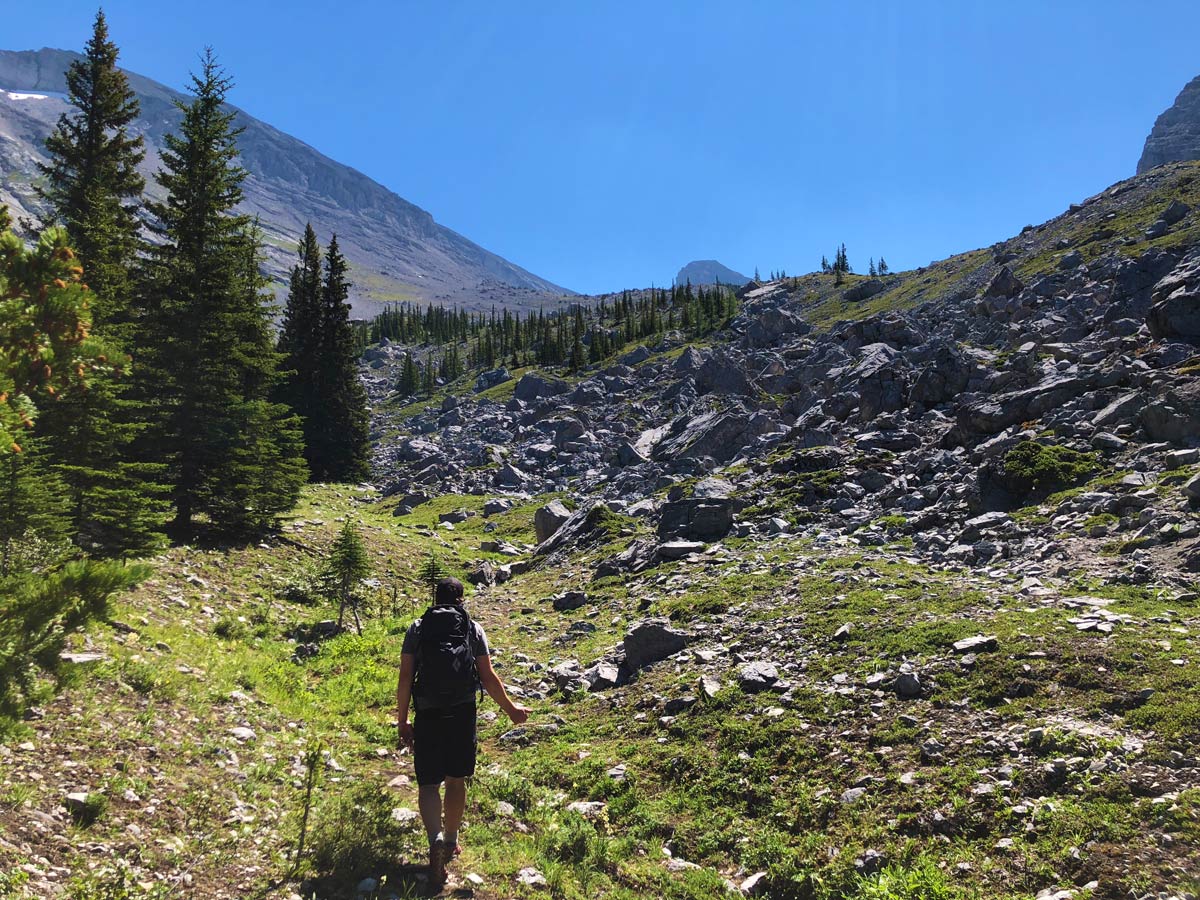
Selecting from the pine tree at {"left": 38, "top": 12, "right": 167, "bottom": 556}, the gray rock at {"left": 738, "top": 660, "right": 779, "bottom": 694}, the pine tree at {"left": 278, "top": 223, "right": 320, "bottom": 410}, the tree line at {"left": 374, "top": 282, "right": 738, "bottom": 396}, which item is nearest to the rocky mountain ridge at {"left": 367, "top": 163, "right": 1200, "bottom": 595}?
the gray rock at {"left": 738, "top": 660, "right": 779, "bottom": 694}

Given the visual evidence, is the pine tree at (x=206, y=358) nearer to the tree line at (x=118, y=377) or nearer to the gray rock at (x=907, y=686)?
the tree line at (x=118, y=377)

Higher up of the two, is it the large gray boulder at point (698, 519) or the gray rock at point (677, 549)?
the large gray boulder at point (698, 519)

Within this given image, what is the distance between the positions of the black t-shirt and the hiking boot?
132 centimetres

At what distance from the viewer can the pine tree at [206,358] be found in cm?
2012

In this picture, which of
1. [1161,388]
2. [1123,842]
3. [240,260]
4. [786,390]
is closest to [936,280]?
[786,390]

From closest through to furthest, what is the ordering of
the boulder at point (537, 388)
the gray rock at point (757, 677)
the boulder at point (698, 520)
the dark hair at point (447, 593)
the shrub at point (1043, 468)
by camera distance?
1. the dark hair at point (447, 593)
2. the gray rock at point (757, 677)
3. the shrub at point (1043, 468)
4. the boulder at point (698, 520)
5. the boulder at point (537, 388)

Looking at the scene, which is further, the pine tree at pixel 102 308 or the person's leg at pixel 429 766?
the pine tree at pixel 102 308

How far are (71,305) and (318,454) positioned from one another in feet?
138

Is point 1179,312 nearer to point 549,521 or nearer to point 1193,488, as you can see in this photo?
point 1193,488

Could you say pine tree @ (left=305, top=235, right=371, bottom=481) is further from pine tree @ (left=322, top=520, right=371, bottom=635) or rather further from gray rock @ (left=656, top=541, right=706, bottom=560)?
gray rock @ (left=656, top=541, right=706, bottom=560)

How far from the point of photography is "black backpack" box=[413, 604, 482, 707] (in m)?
6.62

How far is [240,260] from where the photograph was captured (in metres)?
22.7

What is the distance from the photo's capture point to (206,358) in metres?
20.6

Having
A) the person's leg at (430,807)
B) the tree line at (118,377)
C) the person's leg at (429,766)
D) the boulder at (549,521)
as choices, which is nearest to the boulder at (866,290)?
the boulder at (549,521)
